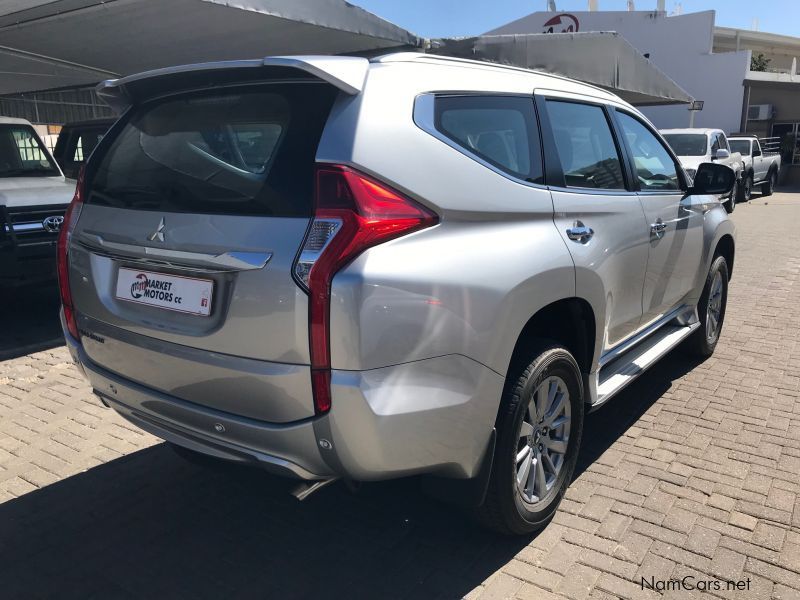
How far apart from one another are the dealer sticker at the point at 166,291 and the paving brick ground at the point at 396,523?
2.77 feet

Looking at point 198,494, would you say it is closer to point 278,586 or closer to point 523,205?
point 278,586

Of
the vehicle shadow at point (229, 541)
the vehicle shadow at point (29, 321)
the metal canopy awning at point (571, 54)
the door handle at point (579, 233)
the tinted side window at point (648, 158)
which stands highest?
the metal canopy awning at point (571, 54)

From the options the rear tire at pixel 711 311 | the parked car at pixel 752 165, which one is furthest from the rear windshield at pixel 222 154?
the parked car at pixel 752 165

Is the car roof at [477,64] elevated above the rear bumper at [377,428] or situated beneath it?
elevated above

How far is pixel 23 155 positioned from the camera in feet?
24.4

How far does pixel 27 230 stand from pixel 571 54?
668 centimetres

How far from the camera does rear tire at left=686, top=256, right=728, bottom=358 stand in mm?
4752

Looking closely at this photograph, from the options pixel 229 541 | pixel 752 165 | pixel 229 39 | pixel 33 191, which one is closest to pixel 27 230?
pixel 33 191

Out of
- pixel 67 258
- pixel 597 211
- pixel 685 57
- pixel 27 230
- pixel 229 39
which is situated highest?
pixel 685 57

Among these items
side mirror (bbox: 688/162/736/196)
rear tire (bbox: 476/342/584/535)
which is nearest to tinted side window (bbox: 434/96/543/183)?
rear tire (bbox: 476/342/584/535)

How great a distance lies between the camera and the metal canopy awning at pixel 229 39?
644 centimetres

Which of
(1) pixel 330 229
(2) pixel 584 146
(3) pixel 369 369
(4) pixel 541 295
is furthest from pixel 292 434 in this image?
(2) pixel 584 146

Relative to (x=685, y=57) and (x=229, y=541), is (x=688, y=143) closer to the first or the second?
(x=229, y=541)

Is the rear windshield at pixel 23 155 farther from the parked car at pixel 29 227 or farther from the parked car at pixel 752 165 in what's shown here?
the parked car at pixel 752 165
